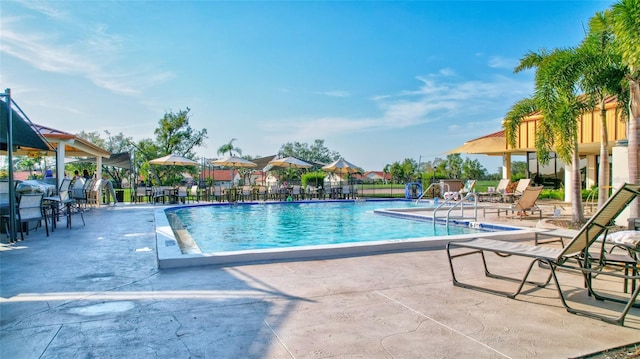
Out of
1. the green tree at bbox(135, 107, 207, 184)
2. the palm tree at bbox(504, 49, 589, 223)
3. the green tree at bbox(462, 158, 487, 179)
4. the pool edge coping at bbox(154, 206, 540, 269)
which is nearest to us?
the pool edge coping at bbox(154, 206, 540, 269)

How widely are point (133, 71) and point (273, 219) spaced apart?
33.5 ft

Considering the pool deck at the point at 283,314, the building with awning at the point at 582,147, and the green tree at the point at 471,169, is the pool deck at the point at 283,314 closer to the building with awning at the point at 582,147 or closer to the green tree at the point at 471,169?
the building with awning at the point at 582,147

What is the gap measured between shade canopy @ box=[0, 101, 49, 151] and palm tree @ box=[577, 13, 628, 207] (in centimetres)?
1037

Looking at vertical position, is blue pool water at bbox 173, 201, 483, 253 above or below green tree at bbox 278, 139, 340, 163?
below

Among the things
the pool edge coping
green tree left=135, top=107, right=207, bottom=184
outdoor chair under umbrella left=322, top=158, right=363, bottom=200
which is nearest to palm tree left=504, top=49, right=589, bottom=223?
the pool edge coping

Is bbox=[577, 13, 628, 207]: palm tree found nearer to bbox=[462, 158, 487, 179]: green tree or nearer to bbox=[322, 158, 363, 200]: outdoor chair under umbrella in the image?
bbox=[322, 158, 363, 200]: outdoor chair under umbrella

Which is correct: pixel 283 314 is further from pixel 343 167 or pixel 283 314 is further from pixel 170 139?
pixel 170 139

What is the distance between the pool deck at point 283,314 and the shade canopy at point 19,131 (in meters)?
2.99

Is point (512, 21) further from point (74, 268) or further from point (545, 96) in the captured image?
point (74, 268)

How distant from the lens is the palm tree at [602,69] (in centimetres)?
771

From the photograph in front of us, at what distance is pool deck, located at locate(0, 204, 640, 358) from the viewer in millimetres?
2279

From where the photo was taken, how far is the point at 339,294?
11.1ft

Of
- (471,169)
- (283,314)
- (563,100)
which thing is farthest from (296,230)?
(471,169)

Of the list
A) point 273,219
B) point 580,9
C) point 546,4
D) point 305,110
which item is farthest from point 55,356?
point 305,110
